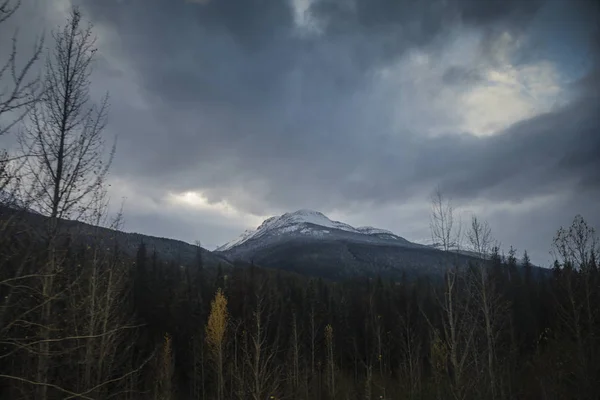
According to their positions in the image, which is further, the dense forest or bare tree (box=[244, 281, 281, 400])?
bare tree (box=[244, 281, 281, 400])

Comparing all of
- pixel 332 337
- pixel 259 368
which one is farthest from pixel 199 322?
pixel 259 368

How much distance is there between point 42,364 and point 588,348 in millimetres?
22442

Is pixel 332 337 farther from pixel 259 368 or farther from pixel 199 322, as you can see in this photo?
pixel 259 368

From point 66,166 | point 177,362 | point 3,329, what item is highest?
point 66,166

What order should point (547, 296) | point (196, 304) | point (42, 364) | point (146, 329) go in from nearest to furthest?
point (42, 364)
point (146, 329)
point (196, 304)
point (547, 296)

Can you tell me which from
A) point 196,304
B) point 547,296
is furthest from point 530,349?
point 196,304

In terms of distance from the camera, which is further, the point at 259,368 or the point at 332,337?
the point at 332,337

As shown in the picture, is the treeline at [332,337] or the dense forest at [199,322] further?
the treeline at [332,337]

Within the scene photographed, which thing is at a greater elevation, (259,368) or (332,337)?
(259,368)

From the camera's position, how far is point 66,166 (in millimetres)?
7723

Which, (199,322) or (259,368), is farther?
(199,322)

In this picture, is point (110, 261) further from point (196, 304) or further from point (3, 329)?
point (196, 304)

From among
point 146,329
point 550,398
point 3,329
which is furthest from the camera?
point 146,329

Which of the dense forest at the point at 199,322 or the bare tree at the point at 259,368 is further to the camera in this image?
the bare tree at the point at 259,368
